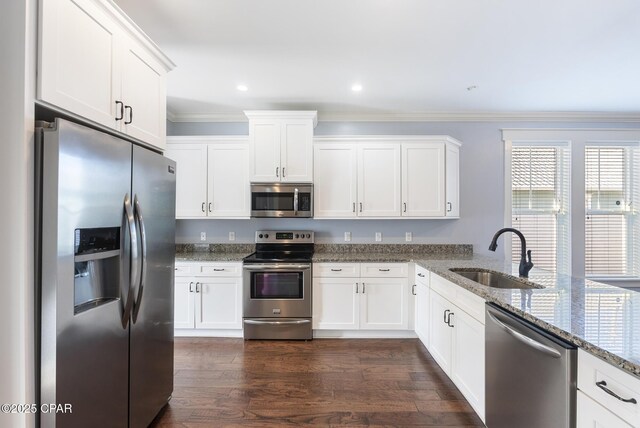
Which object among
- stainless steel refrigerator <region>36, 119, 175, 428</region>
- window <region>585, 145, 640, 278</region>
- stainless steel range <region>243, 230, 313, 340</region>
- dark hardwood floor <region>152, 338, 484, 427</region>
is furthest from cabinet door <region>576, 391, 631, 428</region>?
window <region>585, 145, 640, 278</region>

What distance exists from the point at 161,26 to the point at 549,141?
173 inches

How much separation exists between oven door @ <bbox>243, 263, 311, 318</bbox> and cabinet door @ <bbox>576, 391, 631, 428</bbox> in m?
2.43

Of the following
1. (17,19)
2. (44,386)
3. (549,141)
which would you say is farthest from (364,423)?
(549,141)

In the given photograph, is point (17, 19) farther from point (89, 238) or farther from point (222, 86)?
point (222, 86)

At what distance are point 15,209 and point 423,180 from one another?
11.2 feet

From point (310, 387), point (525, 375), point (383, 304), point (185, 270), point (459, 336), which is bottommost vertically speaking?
point (310, 387)

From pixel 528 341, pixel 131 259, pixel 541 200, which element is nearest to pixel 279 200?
pixel 131 259

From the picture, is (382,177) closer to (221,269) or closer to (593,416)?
(221,269)

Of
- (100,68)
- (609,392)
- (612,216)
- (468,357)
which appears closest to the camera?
(609,392)

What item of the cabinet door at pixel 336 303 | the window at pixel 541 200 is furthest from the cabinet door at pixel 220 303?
the window at pixel 541 200

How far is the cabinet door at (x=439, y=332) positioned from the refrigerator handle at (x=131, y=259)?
2.12m

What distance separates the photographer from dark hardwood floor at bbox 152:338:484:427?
2029 millimetres

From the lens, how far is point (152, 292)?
5.90ft

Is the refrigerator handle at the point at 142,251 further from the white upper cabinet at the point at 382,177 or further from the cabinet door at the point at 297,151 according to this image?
the white upper cabinet at the point at 382,177
